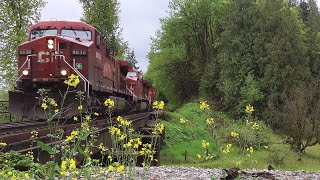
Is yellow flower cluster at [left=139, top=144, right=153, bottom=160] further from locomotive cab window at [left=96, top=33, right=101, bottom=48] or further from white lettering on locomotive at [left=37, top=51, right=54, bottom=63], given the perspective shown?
locomotive cab window at [left=96, top=33, right=101, bottom=48]

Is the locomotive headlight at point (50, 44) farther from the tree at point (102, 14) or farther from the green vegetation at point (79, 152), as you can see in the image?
the tree at point (102, 14)

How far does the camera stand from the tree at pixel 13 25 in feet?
79.0

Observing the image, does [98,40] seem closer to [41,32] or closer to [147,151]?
[41,32]

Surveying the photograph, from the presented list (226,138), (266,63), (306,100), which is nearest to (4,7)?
(226,138)

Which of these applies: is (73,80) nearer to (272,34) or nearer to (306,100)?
(306,100)

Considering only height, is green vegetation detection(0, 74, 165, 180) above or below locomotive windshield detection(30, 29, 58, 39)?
below

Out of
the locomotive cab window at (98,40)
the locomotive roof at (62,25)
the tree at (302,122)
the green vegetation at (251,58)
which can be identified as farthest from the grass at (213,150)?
the locomotive roof at (62,25)

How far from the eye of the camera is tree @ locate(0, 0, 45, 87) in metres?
24.1

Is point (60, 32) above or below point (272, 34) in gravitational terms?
below

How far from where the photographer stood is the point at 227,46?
127ft

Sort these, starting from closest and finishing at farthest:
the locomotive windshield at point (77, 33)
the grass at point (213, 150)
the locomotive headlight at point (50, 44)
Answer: the locomotive headlight at point (50, 44) < the locomotive windshield at point (77, 33) < the grass at point (213, 150)

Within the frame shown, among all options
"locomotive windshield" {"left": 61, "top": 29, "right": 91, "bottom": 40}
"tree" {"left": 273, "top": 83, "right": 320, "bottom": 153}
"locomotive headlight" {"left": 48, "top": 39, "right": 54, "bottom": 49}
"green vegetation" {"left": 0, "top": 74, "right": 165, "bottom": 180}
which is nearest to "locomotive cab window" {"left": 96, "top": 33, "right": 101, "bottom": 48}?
"locomotive windshield" {"left": 61, "top": 29, "right": 91, "bottom": 40}

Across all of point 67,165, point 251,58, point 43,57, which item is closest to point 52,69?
point 43,57

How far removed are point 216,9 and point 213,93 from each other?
32.3 ft
